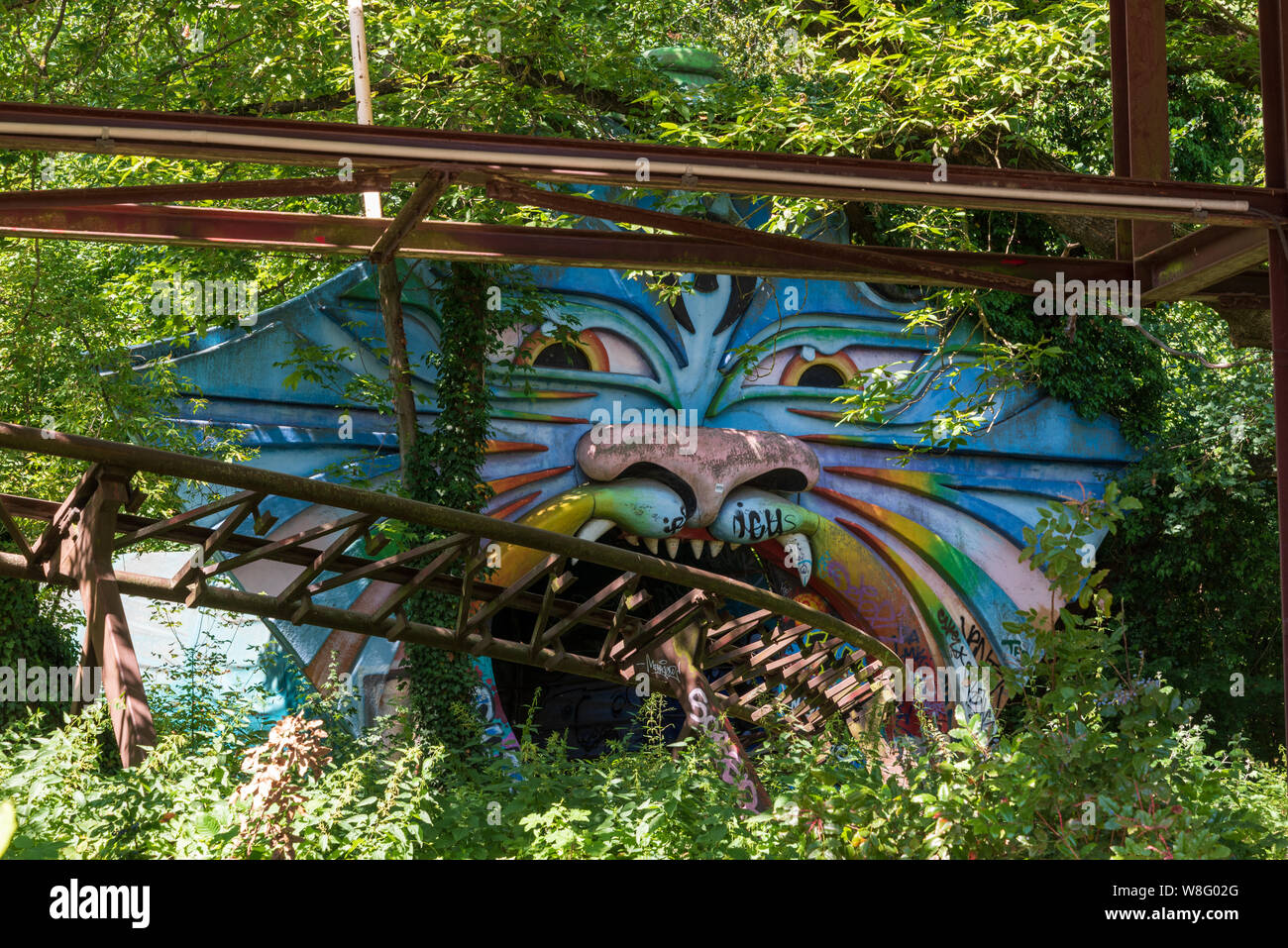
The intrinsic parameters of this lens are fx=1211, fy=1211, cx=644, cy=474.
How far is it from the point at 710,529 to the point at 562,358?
2.58 m

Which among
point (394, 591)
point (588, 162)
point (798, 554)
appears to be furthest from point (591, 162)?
point (798, 554)

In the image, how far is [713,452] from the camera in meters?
13.8

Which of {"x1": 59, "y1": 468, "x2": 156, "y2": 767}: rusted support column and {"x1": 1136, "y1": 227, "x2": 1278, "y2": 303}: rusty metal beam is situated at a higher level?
{"x1": 1136, "y1": 227, "x2": 1278, "y2": 303}: rusty metal beam

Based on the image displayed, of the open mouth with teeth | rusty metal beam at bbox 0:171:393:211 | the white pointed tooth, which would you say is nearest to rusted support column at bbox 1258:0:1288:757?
rusty metal beam at bbox 0:171:393:211

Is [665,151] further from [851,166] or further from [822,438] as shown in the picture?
[822,438]

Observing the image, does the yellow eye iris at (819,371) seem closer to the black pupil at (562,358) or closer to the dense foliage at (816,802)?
the black pupil at (562,358)

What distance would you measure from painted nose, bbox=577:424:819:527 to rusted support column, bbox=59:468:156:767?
7.14m

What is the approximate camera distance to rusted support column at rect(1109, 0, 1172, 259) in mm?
5422

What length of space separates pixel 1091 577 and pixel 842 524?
32.6ft

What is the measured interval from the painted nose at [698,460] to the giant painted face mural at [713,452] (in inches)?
1.0

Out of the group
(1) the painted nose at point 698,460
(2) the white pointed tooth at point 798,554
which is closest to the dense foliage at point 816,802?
(1) the painted nose at point 698,460

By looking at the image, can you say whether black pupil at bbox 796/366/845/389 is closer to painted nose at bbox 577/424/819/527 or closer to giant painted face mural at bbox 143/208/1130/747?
giant painted face mural at bbox 143/208/1130/747
